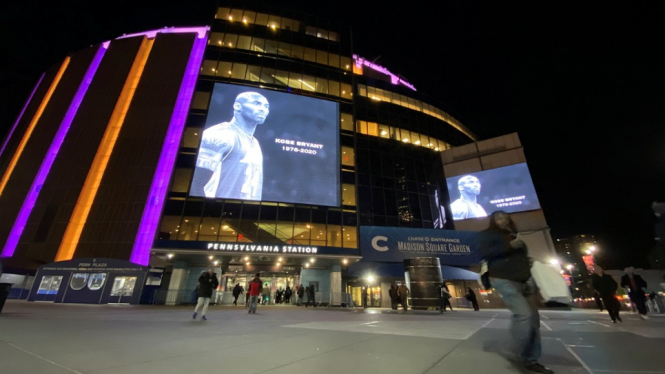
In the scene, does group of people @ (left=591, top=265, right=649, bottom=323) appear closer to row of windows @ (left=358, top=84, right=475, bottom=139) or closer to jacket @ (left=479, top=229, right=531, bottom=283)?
jacket @ (left=479, top=229, right=531, bottom=283)

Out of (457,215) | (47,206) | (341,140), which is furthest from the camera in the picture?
(457,215)

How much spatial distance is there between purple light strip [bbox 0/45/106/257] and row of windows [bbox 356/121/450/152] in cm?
3337

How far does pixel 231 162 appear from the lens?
21797mm

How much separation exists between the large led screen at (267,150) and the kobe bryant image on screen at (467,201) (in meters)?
16.3

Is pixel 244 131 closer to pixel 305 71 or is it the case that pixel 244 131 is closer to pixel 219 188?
pixel 219 188

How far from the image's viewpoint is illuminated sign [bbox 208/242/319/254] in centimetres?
1845

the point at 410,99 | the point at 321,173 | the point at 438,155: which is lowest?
the point at 321,173

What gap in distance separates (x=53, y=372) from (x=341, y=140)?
84.0 feet

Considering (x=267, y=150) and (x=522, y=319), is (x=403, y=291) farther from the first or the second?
(x=267, y=150)

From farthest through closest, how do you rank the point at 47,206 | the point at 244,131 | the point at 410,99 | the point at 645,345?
the point at 410,99 → the point at 47,206 → the point at 244,131 → the point at 645,345

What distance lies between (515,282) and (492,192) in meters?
31.9

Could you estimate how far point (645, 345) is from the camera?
3906 mm

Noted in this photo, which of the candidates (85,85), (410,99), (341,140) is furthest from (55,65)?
(410,99)

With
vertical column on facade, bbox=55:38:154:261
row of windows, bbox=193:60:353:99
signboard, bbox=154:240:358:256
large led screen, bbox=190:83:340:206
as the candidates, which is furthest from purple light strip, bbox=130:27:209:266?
vertical column on facade, bbox=55:38:154:261
